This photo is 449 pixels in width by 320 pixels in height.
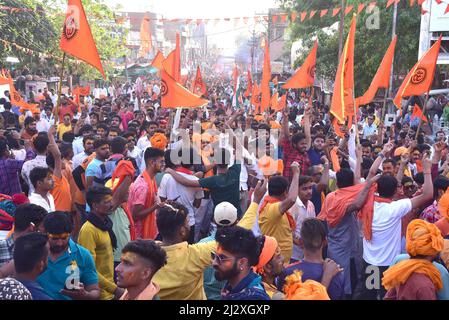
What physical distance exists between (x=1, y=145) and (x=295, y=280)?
470 centimetres

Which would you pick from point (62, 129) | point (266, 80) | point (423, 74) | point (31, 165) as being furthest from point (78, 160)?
point (266, 80)

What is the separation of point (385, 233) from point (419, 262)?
5.93 ft

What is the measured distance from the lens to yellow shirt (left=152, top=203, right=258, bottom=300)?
142 inches

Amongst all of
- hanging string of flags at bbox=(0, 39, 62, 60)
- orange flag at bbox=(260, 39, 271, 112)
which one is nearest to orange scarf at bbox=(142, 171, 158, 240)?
orange flag at bbox=(260, 39, 271, 112)

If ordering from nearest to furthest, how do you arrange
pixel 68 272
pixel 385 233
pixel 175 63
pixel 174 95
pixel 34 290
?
pixel 34 290 < pixel 68 272 < pixel 385 233 < pixel 174 95 < pixel 175 63

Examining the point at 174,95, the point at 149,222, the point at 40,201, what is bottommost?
the point at 149,222

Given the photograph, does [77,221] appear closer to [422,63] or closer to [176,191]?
[176,191]

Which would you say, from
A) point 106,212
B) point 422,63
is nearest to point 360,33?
point 422,63

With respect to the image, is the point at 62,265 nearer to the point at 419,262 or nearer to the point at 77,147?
the point at 419,262

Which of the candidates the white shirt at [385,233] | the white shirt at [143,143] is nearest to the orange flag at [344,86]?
the white shirt at [385,233]

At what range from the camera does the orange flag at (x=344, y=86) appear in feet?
26.7

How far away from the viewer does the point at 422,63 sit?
868 cm

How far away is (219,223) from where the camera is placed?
4164mm

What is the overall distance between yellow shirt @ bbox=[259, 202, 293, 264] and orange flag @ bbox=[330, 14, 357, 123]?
324cm
